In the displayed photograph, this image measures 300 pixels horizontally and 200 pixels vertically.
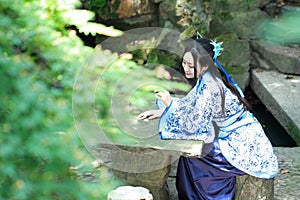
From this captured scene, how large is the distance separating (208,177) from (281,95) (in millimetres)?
3294

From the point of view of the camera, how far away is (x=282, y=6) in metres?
8.38

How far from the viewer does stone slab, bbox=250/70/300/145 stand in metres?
6.28

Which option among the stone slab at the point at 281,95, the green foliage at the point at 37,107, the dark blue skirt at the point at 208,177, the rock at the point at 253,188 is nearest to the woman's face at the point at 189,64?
the dark blue skirt at the point at 208,177

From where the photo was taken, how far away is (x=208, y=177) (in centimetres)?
394

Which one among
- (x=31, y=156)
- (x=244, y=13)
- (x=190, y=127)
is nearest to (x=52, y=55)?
(x=31, y=156)

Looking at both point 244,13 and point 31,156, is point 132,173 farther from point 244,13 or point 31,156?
point 244,13

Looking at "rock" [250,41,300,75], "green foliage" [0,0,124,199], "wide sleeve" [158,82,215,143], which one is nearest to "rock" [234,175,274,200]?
"wide sleeve" [158,82,215,143]

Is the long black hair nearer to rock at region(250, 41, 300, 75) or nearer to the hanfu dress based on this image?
the hanfu dress

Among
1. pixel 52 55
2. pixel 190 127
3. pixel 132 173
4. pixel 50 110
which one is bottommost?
pixel 132 173

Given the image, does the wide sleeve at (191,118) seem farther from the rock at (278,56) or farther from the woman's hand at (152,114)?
the rock at (278,56)

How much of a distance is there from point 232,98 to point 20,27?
2211 mm

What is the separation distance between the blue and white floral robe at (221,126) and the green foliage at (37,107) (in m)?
1.80

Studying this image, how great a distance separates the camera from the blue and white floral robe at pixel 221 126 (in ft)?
12.1

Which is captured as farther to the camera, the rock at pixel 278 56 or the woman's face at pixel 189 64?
the rock at pixel 278 56
